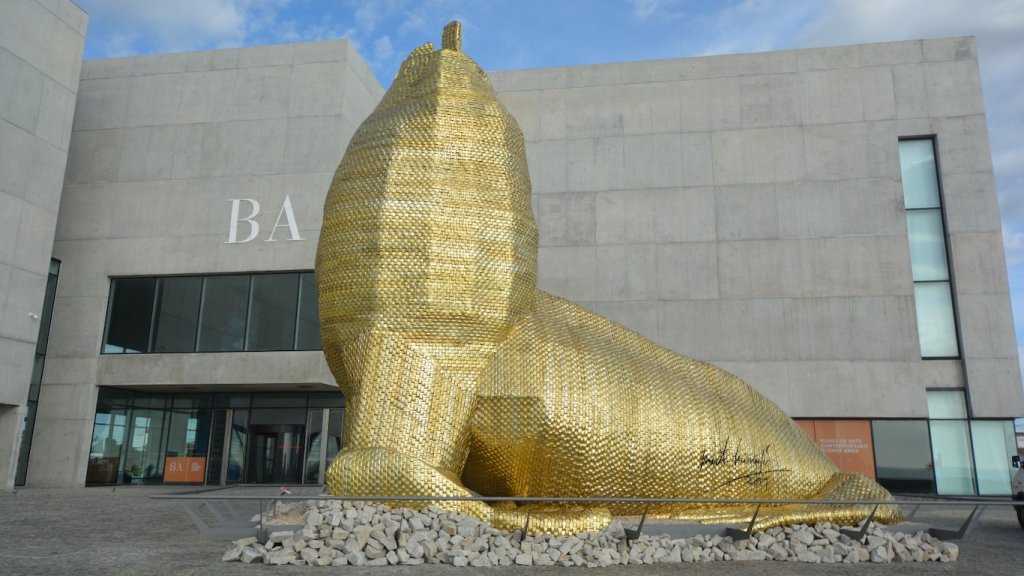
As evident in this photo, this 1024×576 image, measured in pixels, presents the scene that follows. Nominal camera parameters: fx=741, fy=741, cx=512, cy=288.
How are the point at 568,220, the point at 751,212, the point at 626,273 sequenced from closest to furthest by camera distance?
the point at 751,212 < the point at 626,273 < the point at 568,220

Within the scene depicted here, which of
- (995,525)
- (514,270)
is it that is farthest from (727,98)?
(514,270)

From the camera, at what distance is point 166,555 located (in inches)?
251

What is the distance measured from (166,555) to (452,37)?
19.7 ft

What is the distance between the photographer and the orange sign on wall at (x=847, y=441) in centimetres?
1912

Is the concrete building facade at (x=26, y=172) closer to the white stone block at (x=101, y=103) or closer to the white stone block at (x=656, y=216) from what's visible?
the white stone block at (x=101, y=103)

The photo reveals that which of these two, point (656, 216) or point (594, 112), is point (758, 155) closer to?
point (656, 216)

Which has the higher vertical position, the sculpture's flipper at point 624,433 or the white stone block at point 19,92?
the white stone block at point 19,92

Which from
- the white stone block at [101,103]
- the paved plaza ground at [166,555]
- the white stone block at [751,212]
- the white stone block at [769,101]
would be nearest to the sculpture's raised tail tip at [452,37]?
the paved plaza ground at [166,555]

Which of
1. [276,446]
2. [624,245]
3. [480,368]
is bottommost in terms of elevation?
[276,446]

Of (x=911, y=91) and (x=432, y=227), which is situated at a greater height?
(x=911, y=91)

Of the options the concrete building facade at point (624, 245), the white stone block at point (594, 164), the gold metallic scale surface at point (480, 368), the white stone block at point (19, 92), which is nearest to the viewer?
the gold metallic scale surface at point (480, 368)

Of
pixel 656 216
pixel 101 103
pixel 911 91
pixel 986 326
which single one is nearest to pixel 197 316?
pixel 101 103

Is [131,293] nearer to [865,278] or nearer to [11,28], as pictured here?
[11,28]

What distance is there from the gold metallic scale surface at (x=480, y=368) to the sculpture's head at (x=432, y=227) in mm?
14
